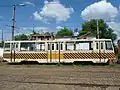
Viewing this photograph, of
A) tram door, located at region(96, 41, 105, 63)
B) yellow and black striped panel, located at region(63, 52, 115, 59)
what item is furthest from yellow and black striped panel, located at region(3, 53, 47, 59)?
tram door, located at region(96, 41, 105, 63)

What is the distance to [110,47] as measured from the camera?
104ft

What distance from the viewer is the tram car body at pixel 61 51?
1245 inches

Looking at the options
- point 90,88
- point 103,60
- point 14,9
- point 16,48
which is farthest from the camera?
point 14,9

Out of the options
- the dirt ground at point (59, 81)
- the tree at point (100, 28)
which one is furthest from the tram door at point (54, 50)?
the tree at point (100, 28)

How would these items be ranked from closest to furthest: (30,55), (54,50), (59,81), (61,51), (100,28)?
(59,81) < (61,51) < (54,50) < (30,55) < (100,28)

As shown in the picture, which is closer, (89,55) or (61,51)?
(89,55)

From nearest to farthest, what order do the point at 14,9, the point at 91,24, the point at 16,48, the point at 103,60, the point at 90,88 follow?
the point at 90,88 → the point at 103,60 → the point at 16,48 → the point at 14,9 → the point at 91,24

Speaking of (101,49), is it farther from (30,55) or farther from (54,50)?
(30,55)

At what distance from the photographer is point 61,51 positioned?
32.5 meters

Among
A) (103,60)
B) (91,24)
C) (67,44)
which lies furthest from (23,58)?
(91,24)

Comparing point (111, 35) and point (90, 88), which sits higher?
point (111, 35)

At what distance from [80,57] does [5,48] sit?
892 cm

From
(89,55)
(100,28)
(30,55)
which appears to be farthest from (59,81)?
(100,28)

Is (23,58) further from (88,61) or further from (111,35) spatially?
(111,35)
